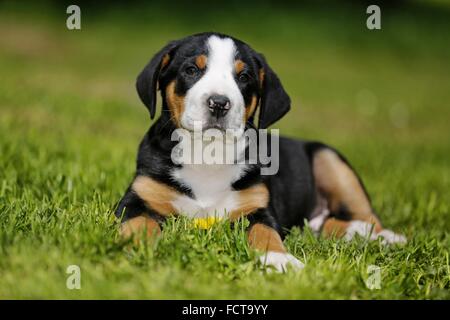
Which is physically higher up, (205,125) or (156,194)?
(205,125)

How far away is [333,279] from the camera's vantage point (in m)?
3.97

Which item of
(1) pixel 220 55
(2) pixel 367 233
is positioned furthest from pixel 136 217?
(2) pixel 367 233

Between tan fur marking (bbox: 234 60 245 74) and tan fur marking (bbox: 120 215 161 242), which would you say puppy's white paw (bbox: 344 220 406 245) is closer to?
tan fur marking (bbox: 234 60 245 74)

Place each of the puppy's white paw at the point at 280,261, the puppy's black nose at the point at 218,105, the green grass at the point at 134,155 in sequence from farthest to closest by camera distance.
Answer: the puppy's black nose at the point at 218,105 < the puppy's white paw at the point at 280,261 < the green grass at the point at 134,155

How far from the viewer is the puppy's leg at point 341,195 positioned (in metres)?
6.25

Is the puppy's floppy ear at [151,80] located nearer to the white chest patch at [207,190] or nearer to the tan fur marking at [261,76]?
the white chest patch at [207,190]

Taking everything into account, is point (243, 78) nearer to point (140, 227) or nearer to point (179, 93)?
point (179, 93)

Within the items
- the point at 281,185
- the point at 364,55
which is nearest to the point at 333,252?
the point at 281,185

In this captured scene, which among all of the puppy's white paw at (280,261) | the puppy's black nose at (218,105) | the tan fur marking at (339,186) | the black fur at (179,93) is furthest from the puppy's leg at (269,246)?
the tan fur marking at (339,186)

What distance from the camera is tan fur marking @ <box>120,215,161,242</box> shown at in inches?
167

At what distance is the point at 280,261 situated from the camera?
Result: 4164 mm

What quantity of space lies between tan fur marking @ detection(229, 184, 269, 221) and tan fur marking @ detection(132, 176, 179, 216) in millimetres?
427

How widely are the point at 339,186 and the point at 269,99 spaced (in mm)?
1607

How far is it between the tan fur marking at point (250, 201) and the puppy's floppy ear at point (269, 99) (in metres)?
0.47
